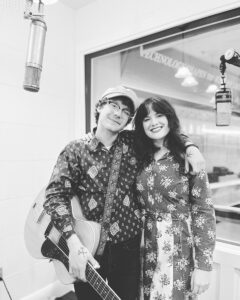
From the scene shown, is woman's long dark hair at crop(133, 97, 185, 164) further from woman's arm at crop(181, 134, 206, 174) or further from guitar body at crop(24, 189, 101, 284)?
guitar body at crop(24, 189, 101, 284)

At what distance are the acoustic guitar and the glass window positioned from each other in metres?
1.03

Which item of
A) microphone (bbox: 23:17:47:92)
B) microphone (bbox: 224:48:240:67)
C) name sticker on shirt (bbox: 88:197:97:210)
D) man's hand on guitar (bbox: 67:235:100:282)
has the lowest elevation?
man's hand on guitar (bbox: 67:235:100:282)

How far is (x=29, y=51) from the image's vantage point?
3.53 ft

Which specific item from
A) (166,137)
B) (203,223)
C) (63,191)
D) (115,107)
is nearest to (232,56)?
(166,137)

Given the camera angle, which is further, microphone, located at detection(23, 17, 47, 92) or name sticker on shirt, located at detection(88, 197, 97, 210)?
name sticker on shirt, located at detection(88, 197, 97, 210)

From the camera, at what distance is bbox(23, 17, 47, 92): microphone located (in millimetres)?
1070

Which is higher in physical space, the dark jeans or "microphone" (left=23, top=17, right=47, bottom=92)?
"microphone" (left=23, top=17, right=47, bottom=92)

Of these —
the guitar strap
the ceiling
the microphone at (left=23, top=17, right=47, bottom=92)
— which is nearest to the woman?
the guitar strap

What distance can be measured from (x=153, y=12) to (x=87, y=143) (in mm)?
1229

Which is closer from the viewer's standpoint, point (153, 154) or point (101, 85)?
point (153, 154)

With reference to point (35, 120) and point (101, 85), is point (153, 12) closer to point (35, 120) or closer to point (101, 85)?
point (101, 85)

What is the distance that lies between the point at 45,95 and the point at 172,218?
1.53 meters

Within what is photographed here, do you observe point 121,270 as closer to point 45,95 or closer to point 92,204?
point 92,204

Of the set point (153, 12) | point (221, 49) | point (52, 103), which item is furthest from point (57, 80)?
point (221, 49)
